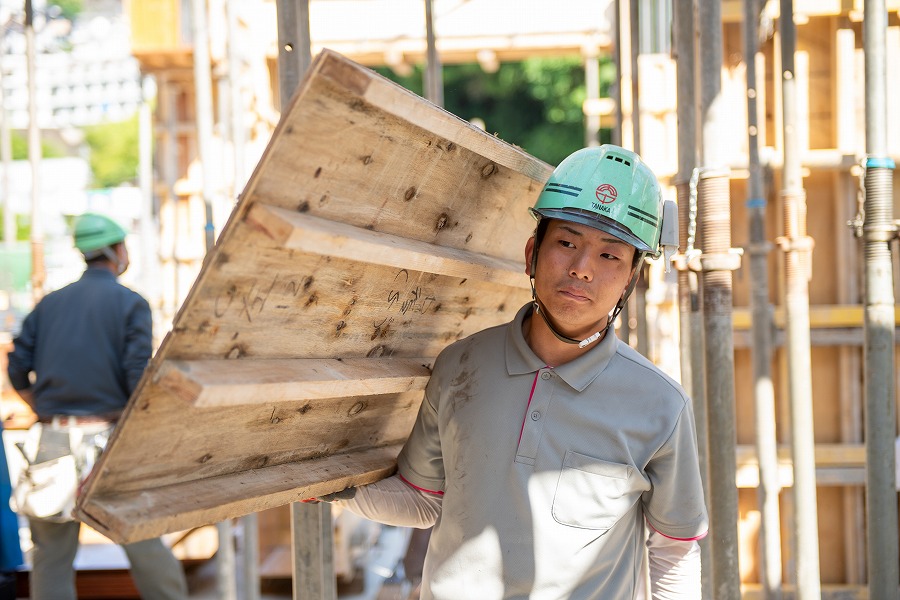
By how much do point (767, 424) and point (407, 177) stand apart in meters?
3.44

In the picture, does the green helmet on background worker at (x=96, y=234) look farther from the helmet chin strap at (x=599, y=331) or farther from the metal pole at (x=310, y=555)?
the helmet chin strap at (x=599, y=331)

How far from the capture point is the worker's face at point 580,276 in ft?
7.84

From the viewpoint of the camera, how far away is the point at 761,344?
5.41 meters

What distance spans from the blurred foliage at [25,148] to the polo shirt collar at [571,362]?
143 ft

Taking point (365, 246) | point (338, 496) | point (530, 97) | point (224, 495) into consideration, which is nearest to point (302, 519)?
point (338, 496)

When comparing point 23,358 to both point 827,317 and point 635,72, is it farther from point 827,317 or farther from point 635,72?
point 827,317

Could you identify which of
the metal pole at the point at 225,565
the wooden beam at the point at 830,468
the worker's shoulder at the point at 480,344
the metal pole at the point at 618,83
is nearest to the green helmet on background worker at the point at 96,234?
the metal pole at the point at 225,565

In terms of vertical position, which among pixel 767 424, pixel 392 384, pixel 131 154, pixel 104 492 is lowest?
pixel 767 424

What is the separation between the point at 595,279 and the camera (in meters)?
2.40

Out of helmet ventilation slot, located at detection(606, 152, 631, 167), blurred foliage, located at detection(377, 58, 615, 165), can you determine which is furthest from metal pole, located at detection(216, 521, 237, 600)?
blurred foliage, located at detection(377, 58, 615, 165)

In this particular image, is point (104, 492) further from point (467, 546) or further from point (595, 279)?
point (595, 279)

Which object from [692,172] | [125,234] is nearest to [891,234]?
[692,172]

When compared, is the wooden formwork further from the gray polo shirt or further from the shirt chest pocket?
the shirt chest pocket

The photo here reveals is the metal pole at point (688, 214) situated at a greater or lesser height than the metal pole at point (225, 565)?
greater
